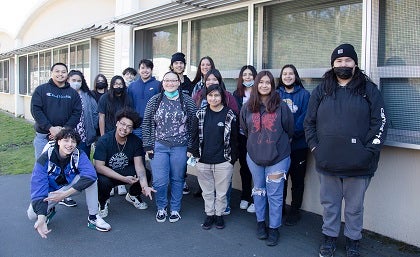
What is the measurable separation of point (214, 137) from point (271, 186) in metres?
0.81

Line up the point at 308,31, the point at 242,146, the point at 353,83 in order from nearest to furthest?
1. the point at 353,83
2. the point at 242,146
3. the point at 308,31

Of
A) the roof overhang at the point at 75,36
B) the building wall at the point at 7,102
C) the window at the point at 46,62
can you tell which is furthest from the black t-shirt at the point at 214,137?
the building wall at the point at 7,102

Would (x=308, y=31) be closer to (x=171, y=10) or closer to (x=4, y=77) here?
(x=171, y=10)

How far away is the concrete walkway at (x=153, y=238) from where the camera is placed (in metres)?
3.76

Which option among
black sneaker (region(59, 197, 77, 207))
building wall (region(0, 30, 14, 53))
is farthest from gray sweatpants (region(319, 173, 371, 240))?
building wall (region(0, 30, 14, 53))

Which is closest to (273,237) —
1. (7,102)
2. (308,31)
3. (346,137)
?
(346,137)

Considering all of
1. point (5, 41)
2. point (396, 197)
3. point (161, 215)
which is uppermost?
point (5, 41)

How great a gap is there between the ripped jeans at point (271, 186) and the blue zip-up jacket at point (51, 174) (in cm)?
177

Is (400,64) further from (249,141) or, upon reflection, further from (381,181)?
(249,141)

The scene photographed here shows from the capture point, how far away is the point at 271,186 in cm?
392

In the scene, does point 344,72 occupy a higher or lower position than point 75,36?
lower

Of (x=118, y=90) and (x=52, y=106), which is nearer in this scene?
(x=52, y=106)

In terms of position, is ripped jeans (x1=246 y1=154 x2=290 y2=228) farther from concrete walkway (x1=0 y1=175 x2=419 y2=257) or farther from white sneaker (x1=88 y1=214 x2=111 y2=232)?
white sneaker (x1=88 y1=214 x2=111 y2=232)

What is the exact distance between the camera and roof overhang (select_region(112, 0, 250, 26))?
5.76 meters
